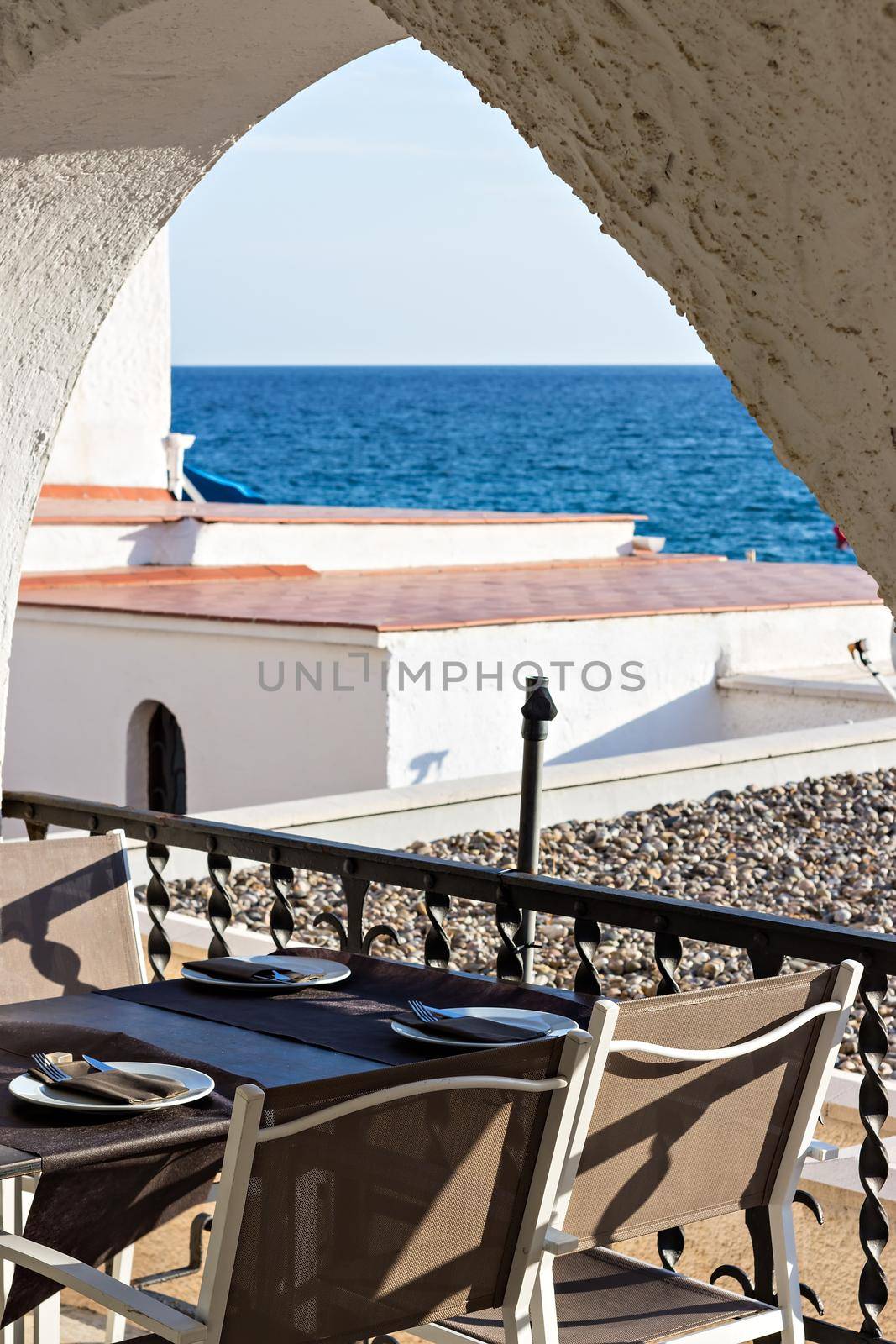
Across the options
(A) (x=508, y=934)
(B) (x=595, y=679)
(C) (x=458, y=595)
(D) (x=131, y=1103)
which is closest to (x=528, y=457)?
(C) (x=458, y=595)

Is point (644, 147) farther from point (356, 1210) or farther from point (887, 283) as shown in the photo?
point (356, 1210)

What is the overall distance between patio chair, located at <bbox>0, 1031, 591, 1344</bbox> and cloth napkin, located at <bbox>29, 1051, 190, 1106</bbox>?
0.73 feet

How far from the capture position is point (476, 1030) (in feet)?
7.43

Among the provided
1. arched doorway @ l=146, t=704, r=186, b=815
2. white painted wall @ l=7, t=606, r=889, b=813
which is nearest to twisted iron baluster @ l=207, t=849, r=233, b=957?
white painted wall @ l=7, t=606, r=889, b=813

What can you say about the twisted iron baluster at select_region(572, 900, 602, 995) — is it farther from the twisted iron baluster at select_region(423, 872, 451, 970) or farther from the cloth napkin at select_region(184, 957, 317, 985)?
the cloth napkin at select_region(184, 957, 317, 985)

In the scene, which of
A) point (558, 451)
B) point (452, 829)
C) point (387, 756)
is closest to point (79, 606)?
point (387, 756)

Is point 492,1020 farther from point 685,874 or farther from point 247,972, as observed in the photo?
point 685,874

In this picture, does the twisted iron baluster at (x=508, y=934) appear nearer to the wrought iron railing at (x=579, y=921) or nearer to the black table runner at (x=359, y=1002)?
the wrought iron railing at (x=579, y=921)

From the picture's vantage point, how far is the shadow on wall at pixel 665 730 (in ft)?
33.7

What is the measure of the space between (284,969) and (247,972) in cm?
7

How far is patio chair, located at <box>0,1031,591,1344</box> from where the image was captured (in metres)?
1.63

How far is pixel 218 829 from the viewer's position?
3.02m

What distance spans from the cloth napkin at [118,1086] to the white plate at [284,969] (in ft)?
1.70

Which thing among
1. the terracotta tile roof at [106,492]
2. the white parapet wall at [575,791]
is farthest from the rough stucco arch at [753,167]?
the terracotta tile roof at [106,492]
